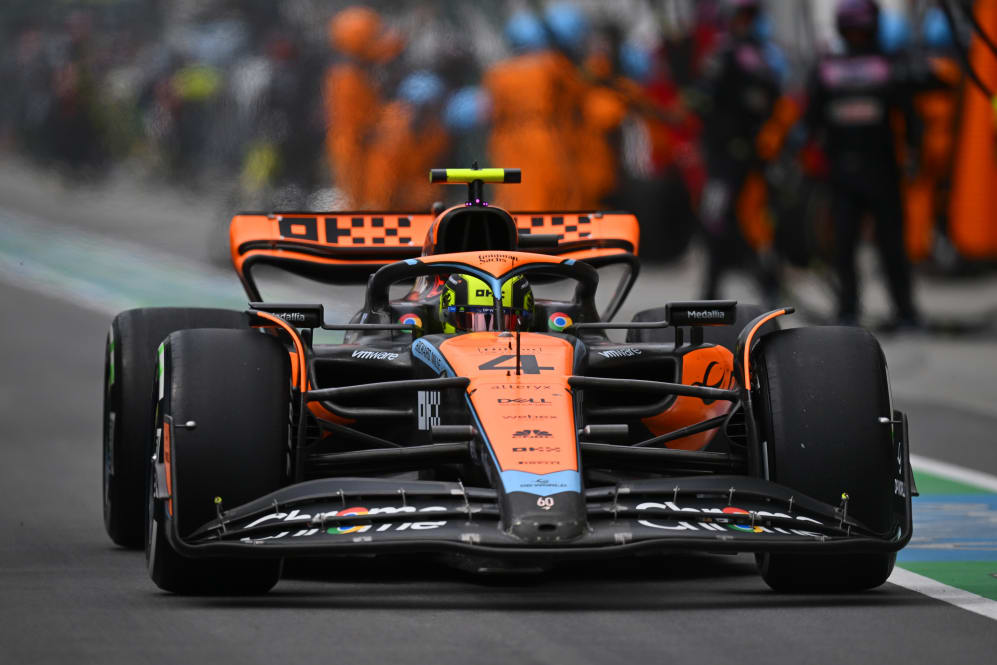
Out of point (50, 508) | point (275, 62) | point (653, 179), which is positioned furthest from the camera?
point (275, 62)

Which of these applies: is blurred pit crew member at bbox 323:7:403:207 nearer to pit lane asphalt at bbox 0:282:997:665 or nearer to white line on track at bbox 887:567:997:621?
pit lane asphalt at bbox 0:282:997:665

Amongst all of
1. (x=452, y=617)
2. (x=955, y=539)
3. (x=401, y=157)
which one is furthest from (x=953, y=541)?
(x=401, y=157)

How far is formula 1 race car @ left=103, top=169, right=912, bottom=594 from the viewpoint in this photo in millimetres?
6730

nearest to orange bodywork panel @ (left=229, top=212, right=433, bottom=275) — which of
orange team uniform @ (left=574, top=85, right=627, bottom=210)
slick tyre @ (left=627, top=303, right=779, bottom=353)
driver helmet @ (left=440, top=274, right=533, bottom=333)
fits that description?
slick tyre @ (left=627, top=303, right=779, bottom=353)

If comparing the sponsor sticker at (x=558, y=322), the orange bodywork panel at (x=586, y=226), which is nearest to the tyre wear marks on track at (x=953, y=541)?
the sponsor sticker at (x=558, y=322)

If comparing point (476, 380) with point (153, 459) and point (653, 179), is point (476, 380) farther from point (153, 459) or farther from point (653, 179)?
point (653, 179)

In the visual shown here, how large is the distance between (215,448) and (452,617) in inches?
39.9

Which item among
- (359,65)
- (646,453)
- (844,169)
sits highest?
(359,65)

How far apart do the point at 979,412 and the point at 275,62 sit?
56.3ft

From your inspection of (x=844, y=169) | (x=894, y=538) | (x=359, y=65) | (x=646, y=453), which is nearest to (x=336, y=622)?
(x=646, y=453)

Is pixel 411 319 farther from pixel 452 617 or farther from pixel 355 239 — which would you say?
pixel 452 617

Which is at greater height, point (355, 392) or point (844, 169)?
point (844, 169)

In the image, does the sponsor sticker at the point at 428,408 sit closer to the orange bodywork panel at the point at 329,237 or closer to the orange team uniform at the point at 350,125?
the orange bodywork panel at the point at 329,237

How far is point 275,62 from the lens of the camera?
2980 centimetres
